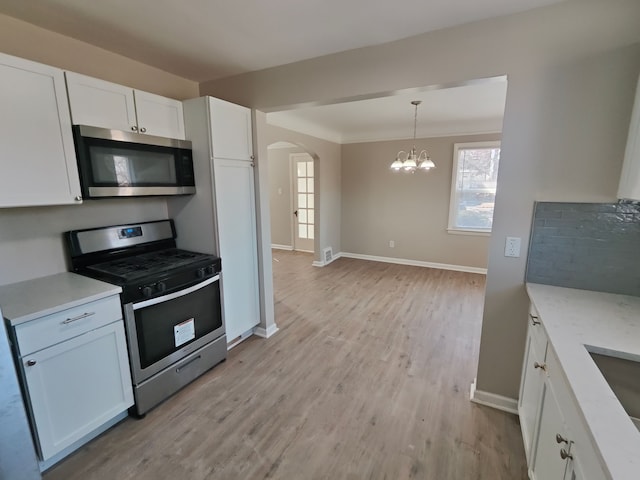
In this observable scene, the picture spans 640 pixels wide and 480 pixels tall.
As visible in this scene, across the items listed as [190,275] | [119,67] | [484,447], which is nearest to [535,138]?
[484,447]

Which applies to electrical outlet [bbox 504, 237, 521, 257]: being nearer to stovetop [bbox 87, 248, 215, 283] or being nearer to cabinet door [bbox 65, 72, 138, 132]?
stovetop [bbox 87, 248, 215, 283]

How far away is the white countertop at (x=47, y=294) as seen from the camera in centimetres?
148

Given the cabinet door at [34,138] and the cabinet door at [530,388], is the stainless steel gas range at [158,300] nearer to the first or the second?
the cabinet door at [34,138]

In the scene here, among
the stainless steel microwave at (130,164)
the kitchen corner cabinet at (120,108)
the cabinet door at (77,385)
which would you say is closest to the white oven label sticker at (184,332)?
the cabinet door at (77,385)

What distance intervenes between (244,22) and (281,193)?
4.92 metres

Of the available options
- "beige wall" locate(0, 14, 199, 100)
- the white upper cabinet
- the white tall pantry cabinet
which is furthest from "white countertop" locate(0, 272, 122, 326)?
the white upper cabinet

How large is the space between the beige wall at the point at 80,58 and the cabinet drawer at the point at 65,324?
5.28ft

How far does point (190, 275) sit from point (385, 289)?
3014mm

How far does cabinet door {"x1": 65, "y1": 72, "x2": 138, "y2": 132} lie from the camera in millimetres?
1819

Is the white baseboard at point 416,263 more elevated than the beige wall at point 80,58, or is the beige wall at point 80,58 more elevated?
the beige wall at point 80,58

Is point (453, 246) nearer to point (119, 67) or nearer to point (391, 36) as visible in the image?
point (391, 36)

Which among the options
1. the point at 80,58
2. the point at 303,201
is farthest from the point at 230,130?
the point at 303,201

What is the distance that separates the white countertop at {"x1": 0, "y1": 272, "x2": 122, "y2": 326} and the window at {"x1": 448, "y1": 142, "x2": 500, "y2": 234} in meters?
5.05

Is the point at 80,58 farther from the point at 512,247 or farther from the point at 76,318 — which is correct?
the point at 512,247
